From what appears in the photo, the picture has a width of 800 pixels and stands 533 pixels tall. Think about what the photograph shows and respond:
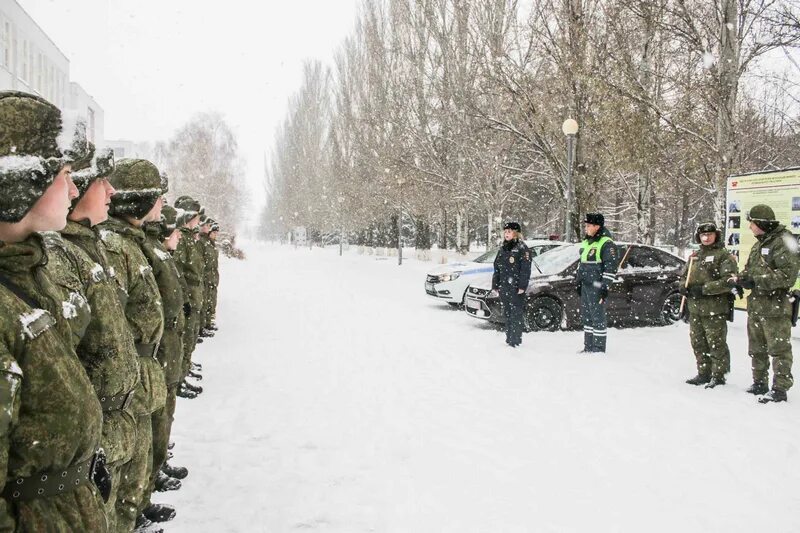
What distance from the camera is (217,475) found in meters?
4.21

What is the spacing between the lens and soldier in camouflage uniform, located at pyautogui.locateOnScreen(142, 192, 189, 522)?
3562 millimetres

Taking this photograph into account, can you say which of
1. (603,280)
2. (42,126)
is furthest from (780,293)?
(42,126)

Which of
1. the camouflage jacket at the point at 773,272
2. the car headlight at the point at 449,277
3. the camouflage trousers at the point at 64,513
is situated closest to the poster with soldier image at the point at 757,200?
the camouflage jacket at the point at 773,272

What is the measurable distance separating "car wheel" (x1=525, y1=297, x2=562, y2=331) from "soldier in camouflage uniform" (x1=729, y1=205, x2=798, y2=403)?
4.33 meters

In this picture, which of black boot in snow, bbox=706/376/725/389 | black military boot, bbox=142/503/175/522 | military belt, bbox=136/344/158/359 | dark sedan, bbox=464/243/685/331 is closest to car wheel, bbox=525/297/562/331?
dark sedan, bbox=464/243/685/331

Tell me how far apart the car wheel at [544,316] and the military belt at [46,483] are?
9312 millimetres

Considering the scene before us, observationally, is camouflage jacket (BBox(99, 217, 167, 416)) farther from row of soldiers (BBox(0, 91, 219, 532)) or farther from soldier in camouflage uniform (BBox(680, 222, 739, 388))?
soldier in camouflage uniform (BBox(680, 222, 739, 388))

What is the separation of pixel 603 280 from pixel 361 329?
4.24 metres

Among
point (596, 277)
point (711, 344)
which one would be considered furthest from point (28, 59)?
point (711, 344)

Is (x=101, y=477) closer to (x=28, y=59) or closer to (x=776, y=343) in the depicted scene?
(x=776, y=343)

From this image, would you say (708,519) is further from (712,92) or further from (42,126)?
(712,92)

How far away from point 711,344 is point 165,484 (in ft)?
18.6

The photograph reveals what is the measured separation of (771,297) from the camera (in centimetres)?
598

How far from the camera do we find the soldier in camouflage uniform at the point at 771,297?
19.2 ft
